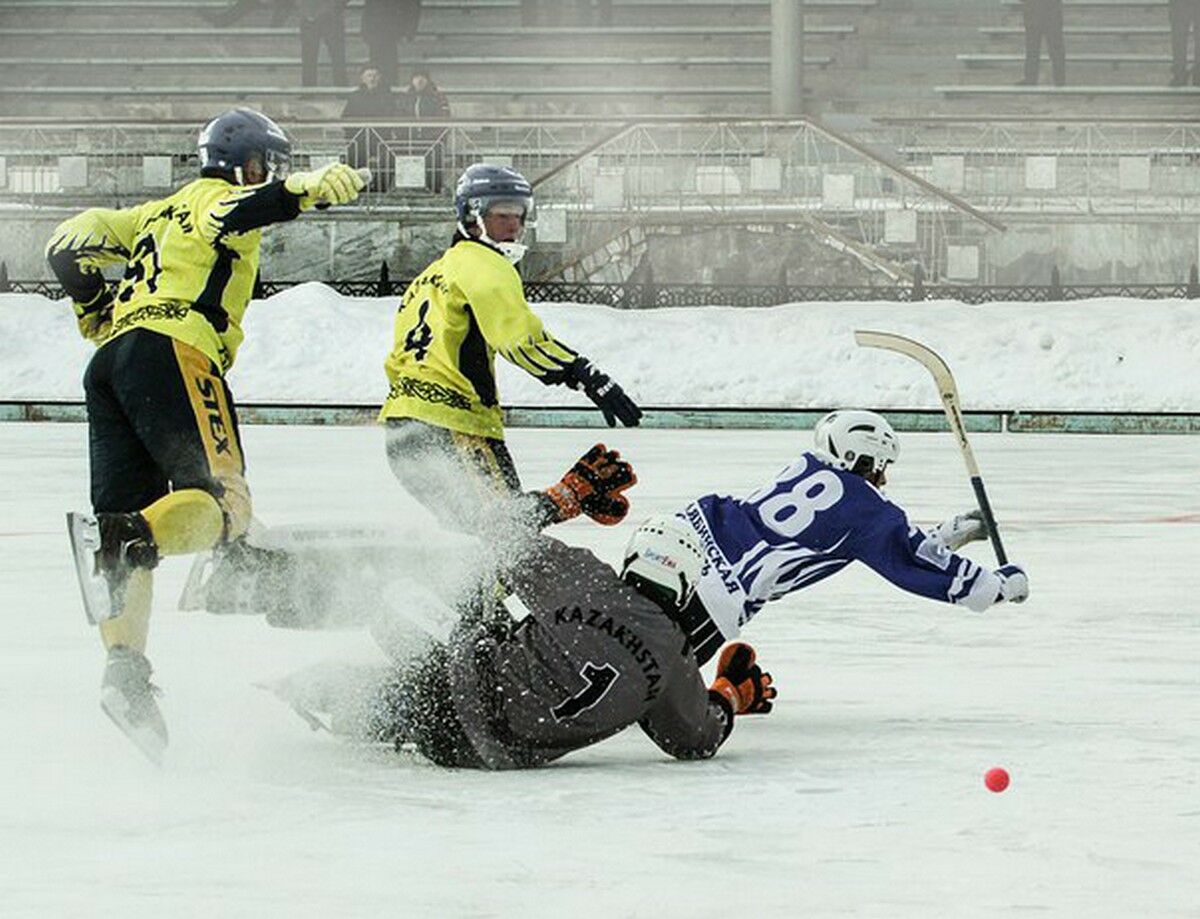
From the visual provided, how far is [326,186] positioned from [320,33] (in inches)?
896

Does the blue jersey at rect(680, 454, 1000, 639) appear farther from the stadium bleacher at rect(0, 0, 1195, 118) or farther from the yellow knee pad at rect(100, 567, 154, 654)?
the stadium bleacher at rect(0, 0, 1195, 118)

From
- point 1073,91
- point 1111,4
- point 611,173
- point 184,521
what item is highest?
point 1111,4

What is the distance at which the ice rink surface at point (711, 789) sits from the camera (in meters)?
5.33

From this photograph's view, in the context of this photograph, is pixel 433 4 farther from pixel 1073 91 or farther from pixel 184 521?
pixel 184 521

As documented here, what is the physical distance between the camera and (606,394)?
7.32 metres

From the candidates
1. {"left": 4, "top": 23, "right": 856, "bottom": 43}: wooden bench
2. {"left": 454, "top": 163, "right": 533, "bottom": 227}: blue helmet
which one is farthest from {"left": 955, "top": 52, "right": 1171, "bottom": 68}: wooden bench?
{"left": 454, "top": 163, "right": 533, "bottom": 227}: blue helmet

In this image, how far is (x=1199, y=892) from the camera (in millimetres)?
5309

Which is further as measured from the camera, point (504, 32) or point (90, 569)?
point (504, 32)

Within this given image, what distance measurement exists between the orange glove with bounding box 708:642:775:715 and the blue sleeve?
1.35 feet

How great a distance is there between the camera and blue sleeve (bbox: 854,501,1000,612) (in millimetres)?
7227

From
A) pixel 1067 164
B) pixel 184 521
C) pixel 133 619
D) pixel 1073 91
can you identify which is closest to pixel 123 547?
pixel 184 521

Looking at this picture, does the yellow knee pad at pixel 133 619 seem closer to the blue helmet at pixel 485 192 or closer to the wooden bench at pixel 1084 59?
the blue helmet at pixel 485 192

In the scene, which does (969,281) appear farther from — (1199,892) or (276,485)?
(1199,892)

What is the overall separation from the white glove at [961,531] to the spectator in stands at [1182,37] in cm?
2123
